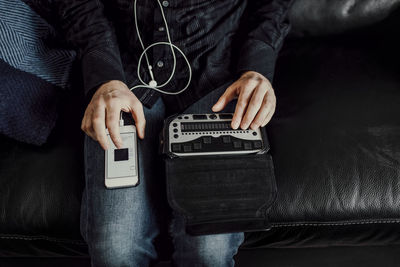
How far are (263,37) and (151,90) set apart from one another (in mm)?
330

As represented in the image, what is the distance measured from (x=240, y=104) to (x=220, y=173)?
0.16 metres

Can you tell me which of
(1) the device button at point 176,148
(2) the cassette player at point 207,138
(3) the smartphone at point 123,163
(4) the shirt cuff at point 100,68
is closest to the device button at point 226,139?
(2) the cassette player at point 207,138

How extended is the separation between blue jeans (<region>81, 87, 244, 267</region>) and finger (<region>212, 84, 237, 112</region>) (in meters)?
0.19

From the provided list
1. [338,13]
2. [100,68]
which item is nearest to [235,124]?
[100,68]

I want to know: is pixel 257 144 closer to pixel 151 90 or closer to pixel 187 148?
pixel 187 148

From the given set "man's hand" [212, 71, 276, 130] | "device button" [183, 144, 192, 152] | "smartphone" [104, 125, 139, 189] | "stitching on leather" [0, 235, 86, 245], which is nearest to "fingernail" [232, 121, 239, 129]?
"man's hand" [212, 71, 276, 130]

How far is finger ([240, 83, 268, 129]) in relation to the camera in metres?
0.59

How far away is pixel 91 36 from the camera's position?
701 mm

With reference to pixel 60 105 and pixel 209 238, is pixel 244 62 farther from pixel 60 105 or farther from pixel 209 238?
pixel 60 105

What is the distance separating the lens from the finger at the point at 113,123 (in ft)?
1.86

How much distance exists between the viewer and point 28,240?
70 centimetres

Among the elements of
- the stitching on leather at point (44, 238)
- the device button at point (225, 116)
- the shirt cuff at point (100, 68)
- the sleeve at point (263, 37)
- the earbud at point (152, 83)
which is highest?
the sleeve at point (263, 37)

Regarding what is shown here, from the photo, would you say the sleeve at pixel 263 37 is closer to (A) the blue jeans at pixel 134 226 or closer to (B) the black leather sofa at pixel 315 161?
(B) the black leather sofa at pixel 315 161

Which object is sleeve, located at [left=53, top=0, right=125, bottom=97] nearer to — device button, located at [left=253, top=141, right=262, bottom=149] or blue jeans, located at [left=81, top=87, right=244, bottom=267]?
blue jeans, located at [left=81, top=87, right=244, bottom=267]
